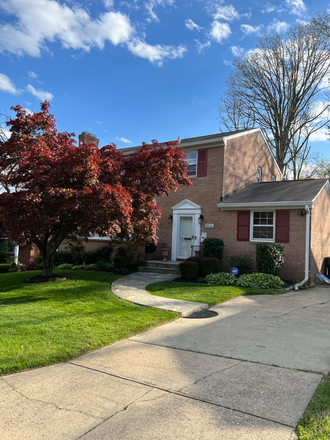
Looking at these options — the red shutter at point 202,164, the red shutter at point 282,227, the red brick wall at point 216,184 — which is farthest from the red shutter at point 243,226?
the red shutter at point 202,164

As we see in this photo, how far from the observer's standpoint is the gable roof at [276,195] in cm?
1260

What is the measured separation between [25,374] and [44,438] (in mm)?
1509

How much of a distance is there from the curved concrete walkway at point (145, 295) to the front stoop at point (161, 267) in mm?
850

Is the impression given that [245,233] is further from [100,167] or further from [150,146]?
[100,167]

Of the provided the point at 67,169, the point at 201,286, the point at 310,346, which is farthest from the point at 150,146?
the point at 310,346

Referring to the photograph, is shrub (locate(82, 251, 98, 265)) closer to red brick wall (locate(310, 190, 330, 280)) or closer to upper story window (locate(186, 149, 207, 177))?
upper story window (locate(186, 149, 207, 177))

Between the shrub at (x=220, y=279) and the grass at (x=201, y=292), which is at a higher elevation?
the shrub at (x=220, y=279)

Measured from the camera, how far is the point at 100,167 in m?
8.53

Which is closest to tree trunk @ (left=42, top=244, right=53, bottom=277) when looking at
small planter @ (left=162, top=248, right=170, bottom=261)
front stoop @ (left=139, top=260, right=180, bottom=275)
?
front stoop @ (left=139, top=260, right=180, bottom=275)

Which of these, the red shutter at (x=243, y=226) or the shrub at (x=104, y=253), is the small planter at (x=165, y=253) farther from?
the red shutter at (x=243, y=226)

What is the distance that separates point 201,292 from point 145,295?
5.74 ft

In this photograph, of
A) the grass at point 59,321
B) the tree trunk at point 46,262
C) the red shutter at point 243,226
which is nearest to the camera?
the grass at point 59,321

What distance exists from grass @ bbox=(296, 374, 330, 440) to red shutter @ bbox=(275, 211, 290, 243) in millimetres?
9890

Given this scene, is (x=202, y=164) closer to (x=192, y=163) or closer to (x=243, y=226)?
(x=192, y=163)
